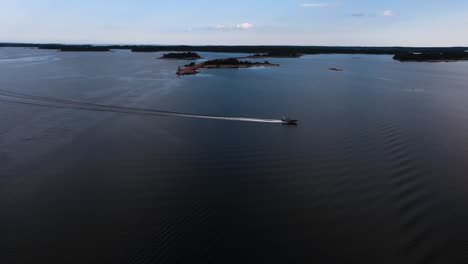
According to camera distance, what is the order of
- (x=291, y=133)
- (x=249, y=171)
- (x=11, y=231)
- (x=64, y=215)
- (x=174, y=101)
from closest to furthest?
1. (x=11, y=231)
2. (x=64, y=215)
3. (x=249, y=171)
4. (x=291, y=133)
5. (x=174, y=101)

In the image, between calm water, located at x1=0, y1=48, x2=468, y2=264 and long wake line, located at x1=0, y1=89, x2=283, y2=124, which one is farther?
long wake line, located at x1=0, y1=89, x2=283, y2=124

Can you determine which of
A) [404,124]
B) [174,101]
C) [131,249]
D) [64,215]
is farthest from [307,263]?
[174,101]

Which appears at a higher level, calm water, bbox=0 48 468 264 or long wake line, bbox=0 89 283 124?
long wake line, bbox=0 89 283 124

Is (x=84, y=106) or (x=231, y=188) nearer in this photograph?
(x=231, y=188)

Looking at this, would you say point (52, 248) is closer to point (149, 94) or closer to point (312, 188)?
point (312, 188)

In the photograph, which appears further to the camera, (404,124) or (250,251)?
(404,124)

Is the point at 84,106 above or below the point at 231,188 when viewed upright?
above

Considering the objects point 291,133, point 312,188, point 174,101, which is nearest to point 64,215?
point 312,188

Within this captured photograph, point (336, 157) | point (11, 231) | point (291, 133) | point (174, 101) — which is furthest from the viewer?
point (174, 101)
